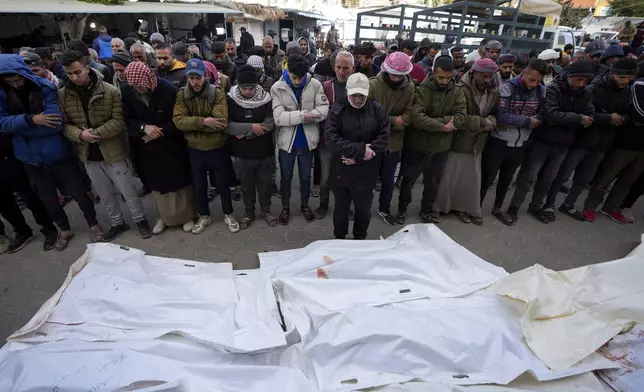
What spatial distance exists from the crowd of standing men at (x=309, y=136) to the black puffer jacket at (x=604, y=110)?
0.01 m

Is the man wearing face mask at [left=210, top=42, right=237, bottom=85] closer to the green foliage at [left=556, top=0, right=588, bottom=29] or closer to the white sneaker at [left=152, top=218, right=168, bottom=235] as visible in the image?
the white sneaker at [left=152, top=218, right=168, bottom=235]

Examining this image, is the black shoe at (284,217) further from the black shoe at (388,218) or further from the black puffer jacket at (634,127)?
the black puffer jacket at (634,127)

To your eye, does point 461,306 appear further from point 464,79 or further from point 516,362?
point 464,79

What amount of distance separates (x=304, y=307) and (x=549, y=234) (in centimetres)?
367

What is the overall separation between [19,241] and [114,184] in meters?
1.28

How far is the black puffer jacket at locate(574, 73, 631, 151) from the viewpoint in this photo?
416cm

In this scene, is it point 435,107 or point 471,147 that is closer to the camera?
point 435,107

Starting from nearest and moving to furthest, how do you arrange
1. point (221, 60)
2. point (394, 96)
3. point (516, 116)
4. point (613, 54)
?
point (394, 96)
point (516, 116)
point (613, 54)
point (221, 60)

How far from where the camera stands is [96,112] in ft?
11.5

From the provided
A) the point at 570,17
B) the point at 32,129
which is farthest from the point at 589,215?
the point at 570,17

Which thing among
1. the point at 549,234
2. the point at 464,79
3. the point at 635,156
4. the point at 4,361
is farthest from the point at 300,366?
the point at 635,156

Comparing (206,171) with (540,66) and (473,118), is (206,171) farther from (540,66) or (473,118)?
(540,66)

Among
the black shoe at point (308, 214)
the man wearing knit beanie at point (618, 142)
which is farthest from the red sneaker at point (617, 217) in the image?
the black shoe at point (308, 214)

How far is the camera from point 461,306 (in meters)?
2.61
